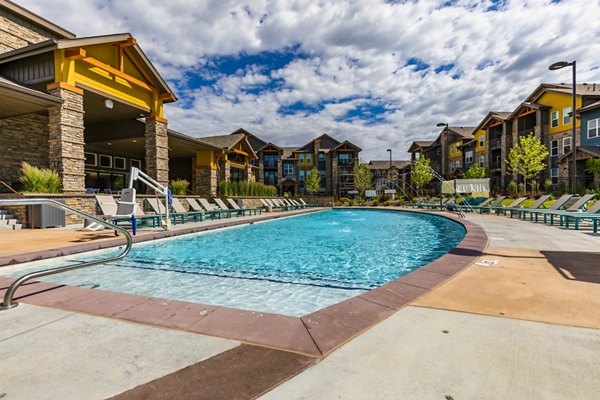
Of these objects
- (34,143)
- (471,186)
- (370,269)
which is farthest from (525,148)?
(34,143)

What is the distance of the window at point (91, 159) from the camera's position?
20859 millimetres

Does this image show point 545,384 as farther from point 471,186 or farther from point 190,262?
point 471,186

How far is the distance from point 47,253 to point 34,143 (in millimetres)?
12745

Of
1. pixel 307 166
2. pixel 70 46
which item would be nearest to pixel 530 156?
pixel 307 166

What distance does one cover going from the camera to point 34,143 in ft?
48.3

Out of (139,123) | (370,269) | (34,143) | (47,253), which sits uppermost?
(139,123)

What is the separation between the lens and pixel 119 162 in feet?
77.6

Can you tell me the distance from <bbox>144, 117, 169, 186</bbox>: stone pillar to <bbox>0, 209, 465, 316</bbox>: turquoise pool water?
871 cm

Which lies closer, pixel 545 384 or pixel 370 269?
pixel 545 384

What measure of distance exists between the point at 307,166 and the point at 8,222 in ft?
140

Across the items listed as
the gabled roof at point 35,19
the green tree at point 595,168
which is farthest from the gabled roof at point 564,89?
the gabled roof at point 35,19

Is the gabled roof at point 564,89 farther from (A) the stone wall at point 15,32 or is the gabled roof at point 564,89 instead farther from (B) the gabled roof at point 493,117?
(A) the stone wall at point 15,32

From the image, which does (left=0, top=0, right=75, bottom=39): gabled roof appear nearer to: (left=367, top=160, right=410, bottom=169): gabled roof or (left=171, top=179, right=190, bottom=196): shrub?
(left=171, top=179, right=190, bottom=196): shrub

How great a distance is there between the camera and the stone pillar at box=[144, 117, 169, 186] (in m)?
16.5
